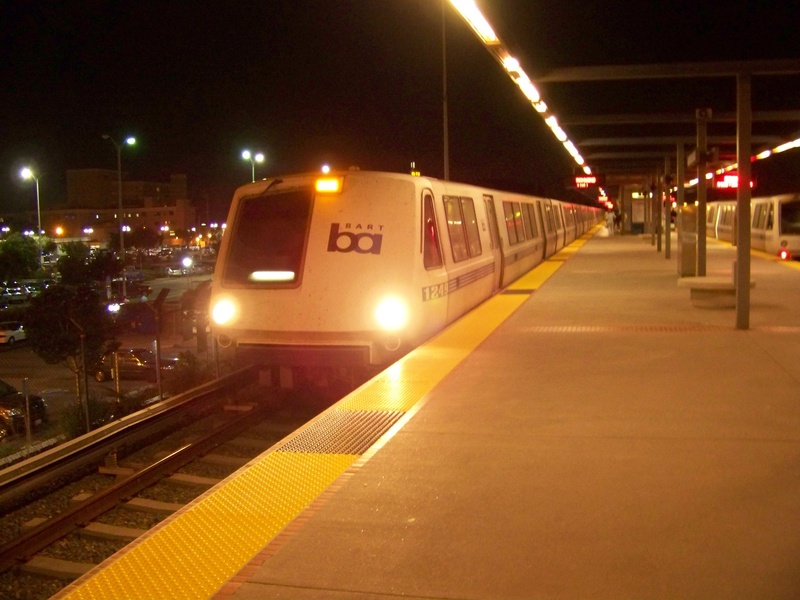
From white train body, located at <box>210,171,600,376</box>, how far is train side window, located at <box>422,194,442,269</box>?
1cm

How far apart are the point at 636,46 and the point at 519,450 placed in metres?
6.39

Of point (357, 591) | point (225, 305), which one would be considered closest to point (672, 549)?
point (357, 591)

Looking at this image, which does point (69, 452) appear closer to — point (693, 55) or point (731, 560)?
point (731, 560)

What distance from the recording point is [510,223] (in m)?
17.3

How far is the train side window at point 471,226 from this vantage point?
1230 cm

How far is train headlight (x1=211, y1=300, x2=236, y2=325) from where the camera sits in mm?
9383

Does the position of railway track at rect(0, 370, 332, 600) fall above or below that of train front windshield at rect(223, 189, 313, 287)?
A: below

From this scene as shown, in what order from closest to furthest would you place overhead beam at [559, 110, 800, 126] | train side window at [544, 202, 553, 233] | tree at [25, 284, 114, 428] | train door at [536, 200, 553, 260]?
overhead beam at [559, 110, 800, 126], tree at [25, 284, 114, 428], train door at [536, 200, 553, 260], train side window at [544, 202, 553, 233]

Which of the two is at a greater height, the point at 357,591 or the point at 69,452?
the point at 357,591

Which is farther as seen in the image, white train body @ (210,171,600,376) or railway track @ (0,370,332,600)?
white train body @ (210,171,600,376)

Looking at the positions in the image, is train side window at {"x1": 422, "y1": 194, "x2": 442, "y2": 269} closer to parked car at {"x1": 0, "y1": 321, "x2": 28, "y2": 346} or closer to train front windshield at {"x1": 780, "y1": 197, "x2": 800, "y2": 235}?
train front windshield at {"x1": 780, "y1": 197, "x2": 800, "y2": 235}

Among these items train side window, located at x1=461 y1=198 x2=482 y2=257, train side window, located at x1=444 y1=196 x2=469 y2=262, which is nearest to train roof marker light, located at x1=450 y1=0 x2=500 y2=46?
train side window, located at x1=444 y1=196 x2=469 y2=262

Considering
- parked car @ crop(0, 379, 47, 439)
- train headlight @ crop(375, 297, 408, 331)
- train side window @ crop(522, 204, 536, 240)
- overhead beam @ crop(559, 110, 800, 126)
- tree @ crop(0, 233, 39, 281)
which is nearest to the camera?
train headlight @ crop(375, 297, 408, 331)

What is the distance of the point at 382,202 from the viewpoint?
9336 millimetres
